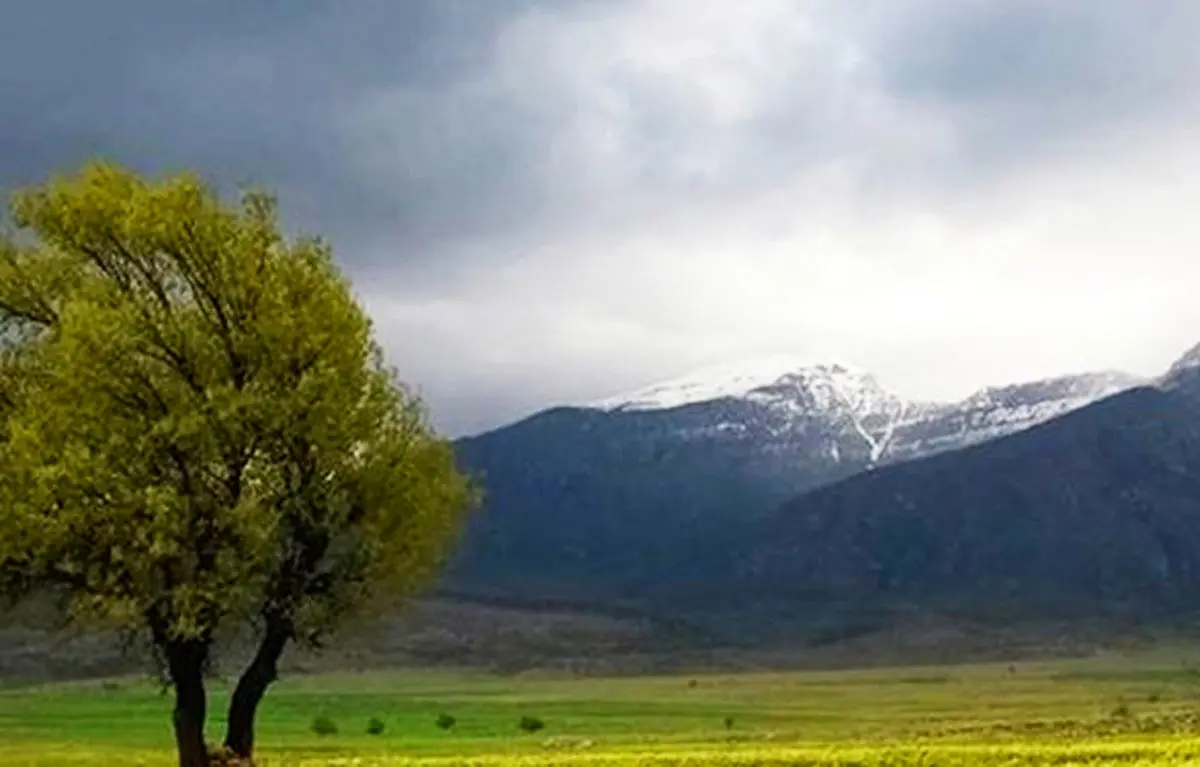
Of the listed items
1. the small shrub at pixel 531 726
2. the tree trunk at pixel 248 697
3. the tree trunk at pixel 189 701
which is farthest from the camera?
the small shrub at pixel 531 726

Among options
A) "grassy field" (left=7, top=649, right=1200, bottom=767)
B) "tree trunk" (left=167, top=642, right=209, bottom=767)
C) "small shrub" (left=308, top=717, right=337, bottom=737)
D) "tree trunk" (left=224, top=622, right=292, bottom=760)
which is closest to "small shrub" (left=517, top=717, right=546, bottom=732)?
"grassy field" (left=7, top=649, right=1200, bottom=767)

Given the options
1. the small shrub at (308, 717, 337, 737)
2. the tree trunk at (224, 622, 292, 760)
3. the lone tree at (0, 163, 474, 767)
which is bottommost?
the small shrub at (308, 717, 337, 737)

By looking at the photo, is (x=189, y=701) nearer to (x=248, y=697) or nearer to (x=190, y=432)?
(x=248, y=697)

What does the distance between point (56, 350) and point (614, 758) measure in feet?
55.5

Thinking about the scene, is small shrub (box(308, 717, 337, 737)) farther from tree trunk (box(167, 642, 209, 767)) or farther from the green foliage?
the green foliage

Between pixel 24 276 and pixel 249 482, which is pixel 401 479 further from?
pixel 24 276

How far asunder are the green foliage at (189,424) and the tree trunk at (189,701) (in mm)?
1184

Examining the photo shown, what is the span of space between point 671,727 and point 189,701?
240 feet

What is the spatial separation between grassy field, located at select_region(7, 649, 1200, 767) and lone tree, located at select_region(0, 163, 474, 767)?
6.02 meters

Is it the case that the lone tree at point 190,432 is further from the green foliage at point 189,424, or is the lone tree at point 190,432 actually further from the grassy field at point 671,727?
the grassy field at point 671,727

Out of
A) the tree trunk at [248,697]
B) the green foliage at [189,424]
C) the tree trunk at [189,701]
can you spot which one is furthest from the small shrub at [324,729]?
the green foliage at [189,424]

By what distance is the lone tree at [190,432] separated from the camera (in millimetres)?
44594

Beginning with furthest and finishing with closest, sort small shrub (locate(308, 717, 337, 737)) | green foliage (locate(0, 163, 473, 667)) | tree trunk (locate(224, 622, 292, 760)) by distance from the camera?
1. small shrub (locate(308, 717, 337, 737))
2. tree trunk (locate(224, 622, 292, 760))
3. green foliage (locate(0, 163, 473, 667))

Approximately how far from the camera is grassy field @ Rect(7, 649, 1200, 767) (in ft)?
150
